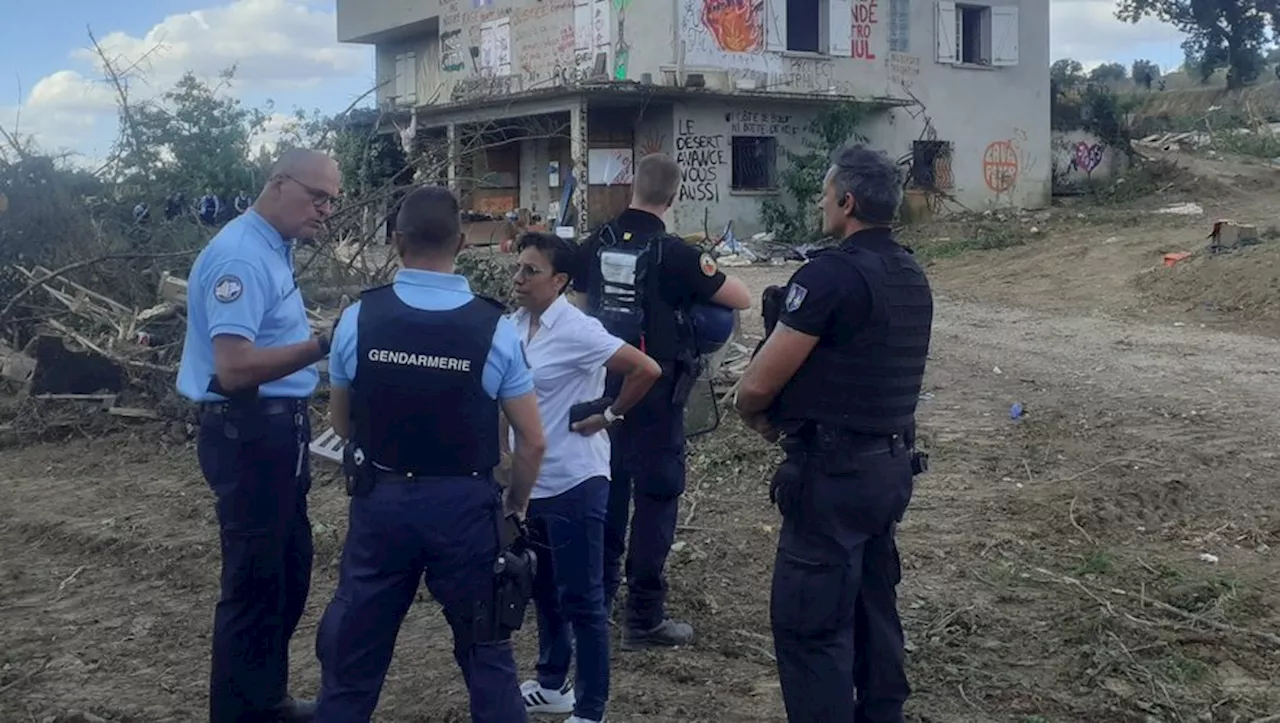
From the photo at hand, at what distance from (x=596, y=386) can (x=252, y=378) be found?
1.13 m

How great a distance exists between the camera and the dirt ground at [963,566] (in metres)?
4.57

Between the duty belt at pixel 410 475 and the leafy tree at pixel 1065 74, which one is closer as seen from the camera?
the duty belt at pixel 410 475

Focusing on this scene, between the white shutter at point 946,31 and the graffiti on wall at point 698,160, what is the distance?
17.6 ft

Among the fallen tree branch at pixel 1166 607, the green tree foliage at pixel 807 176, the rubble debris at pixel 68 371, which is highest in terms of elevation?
the green tree foliage at pixel 807 176

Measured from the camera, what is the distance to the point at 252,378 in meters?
3.83

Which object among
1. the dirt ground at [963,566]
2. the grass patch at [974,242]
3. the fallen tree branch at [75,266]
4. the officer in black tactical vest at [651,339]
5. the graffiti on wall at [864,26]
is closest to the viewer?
the dirt ground at [963,566]

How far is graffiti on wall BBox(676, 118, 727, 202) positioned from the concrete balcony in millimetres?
8123

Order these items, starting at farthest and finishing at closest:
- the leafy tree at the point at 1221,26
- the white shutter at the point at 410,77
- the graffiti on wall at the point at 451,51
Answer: the leafy tree at the point at 1221,26 → the white shutter at the point at 410,77 → the graffiti on wall at the point at 451,51

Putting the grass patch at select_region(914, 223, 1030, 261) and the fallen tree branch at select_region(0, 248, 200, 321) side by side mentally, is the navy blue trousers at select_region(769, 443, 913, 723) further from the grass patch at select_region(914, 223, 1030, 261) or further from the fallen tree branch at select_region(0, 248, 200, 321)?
the grass patch at select_region(914, 223, 1030, 261)

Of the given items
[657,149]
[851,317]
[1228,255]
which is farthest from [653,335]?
[657,149]

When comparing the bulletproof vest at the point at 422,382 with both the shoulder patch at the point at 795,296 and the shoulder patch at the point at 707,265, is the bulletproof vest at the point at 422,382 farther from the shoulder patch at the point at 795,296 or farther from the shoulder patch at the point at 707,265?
the shoulder patch at the point at 707,265

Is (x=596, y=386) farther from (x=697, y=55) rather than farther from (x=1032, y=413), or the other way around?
(x=697, y=55)

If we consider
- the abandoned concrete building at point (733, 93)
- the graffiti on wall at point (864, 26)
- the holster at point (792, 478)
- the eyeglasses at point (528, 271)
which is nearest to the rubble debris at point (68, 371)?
the eyeglasses at point (528, 271)

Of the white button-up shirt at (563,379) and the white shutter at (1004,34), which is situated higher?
the white shutter at (1004,34)
